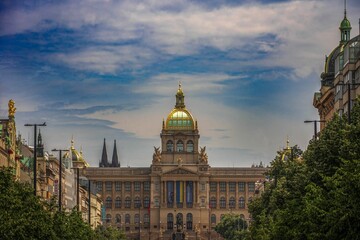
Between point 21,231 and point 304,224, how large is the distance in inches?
623

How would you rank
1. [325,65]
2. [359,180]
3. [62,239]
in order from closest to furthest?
[359,180]
[62,239]
[325,65]

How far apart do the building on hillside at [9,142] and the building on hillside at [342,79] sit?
93.6 ft

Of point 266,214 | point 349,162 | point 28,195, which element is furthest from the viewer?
point 266,214

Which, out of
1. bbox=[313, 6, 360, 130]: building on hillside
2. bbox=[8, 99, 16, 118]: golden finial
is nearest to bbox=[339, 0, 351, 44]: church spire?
bbox=[313, 6, 360, 130]: building on hillside

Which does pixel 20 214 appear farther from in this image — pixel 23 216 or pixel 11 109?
pixel 11 109

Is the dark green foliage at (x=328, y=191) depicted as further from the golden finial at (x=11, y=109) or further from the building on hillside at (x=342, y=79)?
the golden finial at (x=11, y=109)

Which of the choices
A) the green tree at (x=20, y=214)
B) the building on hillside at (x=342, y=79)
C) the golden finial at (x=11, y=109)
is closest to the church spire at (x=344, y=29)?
the building on hillside at (x=342, y=79)

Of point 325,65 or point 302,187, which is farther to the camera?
point 325,65

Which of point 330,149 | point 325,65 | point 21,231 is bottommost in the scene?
point 21,231

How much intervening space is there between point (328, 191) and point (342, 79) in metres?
36.0

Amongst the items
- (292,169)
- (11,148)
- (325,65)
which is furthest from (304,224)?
(325,65)

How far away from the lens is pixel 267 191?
13712 centimetres

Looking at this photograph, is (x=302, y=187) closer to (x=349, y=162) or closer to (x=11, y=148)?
(x=349, y=162)

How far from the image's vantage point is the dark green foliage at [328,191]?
2547 inches
